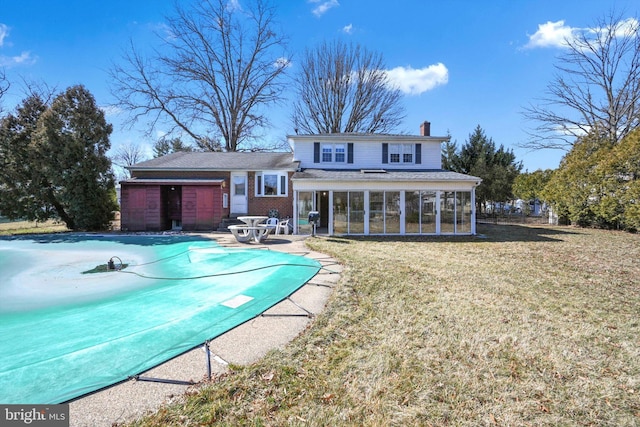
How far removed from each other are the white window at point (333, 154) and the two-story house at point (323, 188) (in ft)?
0.06

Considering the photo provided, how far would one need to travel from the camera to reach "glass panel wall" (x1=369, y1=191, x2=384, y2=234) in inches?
535

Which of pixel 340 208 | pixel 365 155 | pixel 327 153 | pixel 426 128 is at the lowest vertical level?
pixel 340 208

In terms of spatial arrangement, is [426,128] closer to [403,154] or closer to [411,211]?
[403,154]

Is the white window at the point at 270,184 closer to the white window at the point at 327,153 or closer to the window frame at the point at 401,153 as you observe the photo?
the white window at the point at 327,153

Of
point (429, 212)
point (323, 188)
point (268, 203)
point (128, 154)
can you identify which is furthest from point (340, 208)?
point (128, 154)

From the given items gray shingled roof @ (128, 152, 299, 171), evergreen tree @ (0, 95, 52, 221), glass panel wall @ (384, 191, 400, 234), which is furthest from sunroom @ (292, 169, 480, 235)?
evergreen tree @ (0, 95, 52, 221)

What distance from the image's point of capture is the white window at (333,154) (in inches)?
662

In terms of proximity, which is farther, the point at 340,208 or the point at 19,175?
the point at 19,175

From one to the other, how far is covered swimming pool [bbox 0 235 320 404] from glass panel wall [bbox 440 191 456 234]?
8973 millimetres

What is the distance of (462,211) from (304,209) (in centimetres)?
788

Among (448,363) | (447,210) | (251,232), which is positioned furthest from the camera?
(447,210)

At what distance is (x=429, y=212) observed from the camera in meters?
13.8

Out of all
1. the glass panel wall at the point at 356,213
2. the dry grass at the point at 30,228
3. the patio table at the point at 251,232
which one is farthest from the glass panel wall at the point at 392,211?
the dry grass at the point at 30,228

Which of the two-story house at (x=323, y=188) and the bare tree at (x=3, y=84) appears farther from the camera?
the bare tree at (x=3, y=84)
